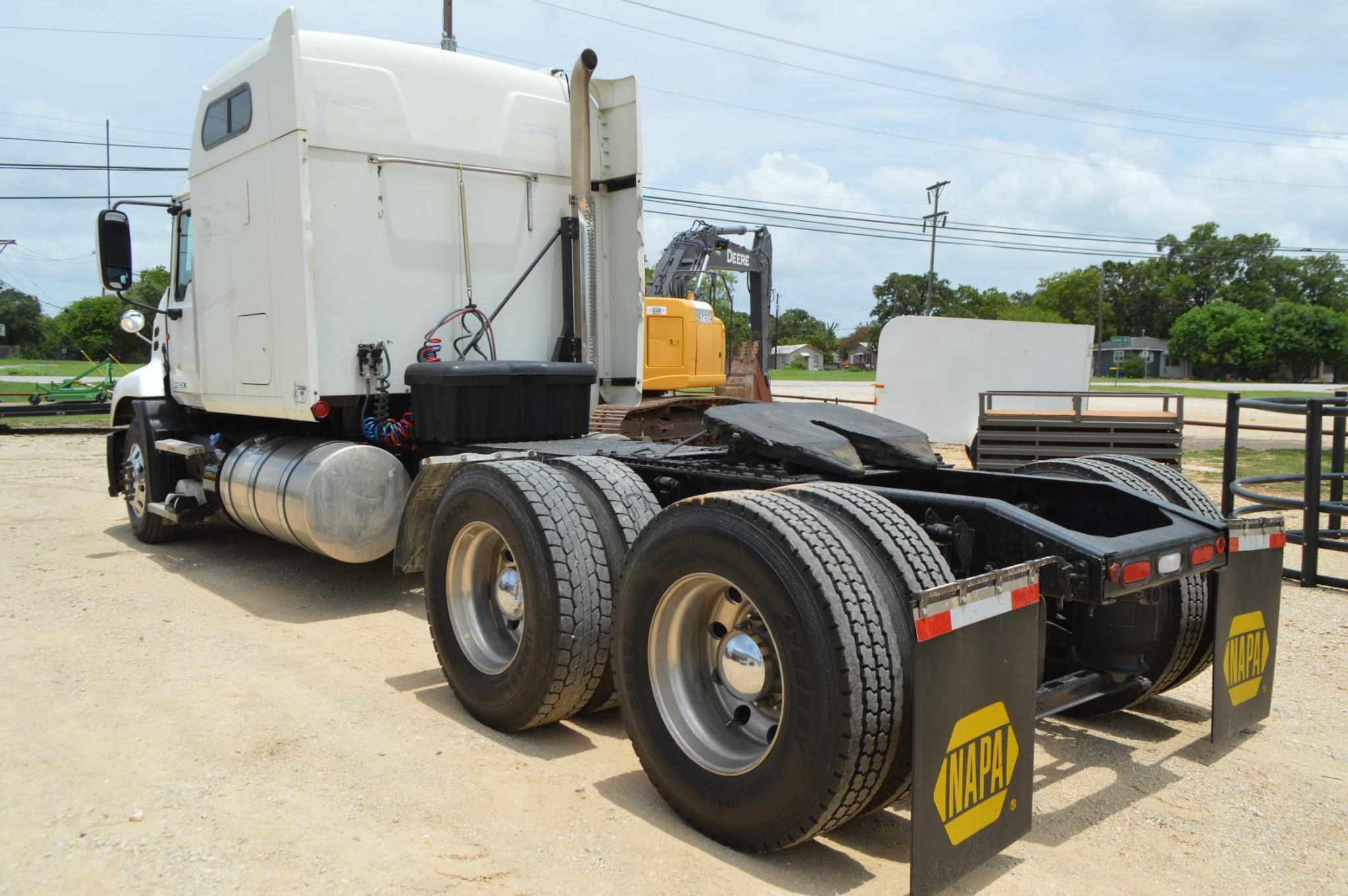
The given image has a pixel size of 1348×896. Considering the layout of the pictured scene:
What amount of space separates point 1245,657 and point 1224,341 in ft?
294

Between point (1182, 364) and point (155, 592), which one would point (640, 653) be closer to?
point (155, 592)

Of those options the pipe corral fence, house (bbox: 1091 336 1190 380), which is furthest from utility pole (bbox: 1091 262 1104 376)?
the pipe corral fence

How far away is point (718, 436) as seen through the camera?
4.48m

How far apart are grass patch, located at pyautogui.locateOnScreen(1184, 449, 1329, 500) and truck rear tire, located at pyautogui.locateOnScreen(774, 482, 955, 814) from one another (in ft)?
36.1

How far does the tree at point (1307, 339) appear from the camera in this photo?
252 feet

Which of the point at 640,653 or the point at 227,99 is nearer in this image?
the point at 640,653

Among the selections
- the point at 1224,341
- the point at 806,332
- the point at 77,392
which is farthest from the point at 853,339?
the point at 77,392

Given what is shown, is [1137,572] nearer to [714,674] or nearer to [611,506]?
[714,674]

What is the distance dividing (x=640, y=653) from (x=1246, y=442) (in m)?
20.2


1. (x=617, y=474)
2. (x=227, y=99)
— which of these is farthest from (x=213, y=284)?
(x=617, y=474)

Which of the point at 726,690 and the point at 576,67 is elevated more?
the point at 576,67

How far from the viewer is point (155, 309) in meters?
8.55

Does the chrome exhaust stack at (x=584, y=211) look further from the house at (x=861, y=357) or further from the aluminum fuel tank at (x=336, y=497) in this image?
the house at (x=861, y=357)

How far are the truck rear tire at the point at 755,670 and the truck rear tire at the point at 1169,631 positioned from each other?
1512 mm
